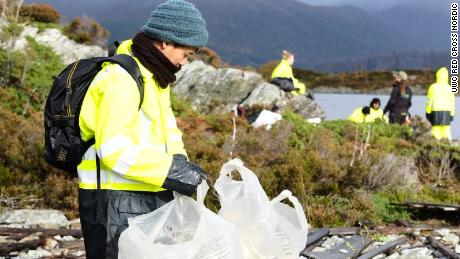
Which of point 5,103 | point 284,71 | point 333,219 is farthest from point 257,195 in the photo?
point 284,71

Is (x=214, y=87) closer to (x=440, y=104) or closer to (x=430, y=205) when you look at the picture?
(x=440, y=104)

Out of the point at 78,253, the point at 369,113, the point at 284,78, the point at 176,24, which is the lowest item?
the point at 369,113

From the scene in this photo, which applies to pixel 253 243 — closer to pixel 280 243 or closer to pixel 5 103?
pixel 280 243

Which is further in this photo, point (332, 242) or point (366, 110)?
point (366, 110)

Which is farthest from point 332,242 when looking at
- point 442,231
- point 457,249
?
point 442,231

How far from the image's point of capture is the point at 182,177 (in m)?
2.66

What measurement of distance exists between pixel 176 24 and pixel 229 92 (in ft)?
53.0

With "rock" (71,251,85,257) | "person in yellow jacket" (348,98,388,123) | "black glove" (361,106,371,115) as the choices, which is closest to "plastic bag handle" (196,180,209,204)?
"rock" (71,251,85,257)

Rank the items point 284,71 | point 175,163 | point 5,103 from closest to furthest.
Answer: point 175,163, point 5,103, point 284,71

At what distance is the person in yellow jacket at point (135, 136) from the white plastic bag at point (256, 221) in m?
0.38

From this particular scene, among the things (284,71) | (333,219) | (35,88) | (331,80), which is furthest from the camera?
(331,80)

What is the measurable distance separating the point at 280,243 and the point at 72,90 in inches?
48.0

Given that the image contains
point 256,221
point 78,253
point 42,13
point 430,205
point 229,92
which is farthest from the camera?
point 42,13

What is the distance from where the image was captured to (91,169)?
2703 millimetres
